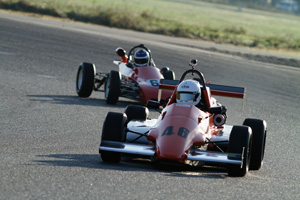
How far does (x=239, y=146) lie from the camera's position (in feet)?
29.0

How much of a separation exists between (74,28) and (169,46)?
5.67 m

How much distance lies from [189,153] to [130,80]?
8395mm

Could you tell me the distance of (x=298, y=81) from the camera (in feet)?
85.8

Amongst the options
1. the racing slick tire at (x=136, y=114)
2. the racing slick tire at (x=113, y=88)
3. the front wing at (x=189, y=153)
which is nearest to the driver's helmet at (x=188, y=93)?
the racing slick tire at (x=136, y=114)

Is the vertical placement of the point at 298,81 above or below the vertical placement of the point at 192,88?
below

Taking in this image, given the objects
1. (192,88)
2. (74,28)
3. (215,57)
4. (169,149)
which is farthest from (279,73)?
(169,149)

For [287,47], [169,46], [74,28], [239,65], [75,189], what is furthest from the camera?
[287,47]

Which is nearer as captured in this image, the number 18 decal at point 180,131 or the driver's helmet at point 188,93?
the number 18 decal at point 180,131

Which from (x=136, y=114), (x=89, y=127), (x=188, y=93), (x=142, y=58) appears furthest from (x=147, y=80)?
(x=188, y=93)

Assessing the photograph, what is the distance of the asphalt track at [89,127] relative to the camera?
7453 millimetres

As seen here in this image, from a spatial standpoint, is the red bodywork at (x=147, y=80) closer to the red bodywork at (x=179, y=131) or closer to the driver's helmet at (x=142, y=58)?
the driver's helmet at (x=142, y=58)

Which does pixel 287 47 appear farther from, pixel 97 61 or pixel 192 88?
pixel 192 88

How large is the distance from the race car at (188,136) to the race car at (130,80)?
517cm

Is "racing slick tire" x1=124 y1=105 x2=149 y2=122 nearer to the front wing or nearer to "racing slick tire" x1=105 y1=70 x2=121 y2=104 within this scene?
the front wing
